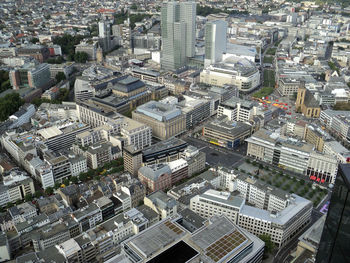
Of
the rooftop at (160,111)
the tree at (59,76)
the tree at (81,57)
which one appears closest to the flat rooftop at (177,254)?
the rooftop at (160,111)

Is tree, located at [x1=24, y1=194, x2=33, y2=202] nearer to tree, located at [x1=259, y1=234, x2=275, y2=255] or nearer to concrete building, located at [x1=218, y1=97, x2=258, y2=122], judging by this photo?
tree, located at [x1=259, y1=234, x2=275, y2=255]

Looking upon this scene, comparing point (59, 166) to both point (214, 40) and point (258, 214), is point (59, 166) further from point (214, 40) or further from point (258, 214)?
point (214, 40)

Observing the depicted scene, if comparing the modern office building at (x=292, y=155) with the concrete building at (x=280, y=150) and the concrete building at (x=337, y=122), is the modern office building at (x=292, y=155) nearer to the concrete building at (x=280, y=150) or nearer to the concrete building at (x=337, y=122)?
the concrete building at (x=280, y=150)

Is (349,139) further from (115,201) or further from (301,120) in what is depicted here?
(115,201)

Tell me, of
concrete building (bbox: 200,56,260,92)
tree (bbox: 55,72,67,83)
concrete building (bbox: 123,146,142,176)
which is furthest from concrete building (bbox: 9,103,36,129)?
concrete building (bbox: 200,56,260,92)

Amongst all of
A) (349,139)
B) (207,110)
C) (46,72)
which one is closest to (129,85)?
(207,110)

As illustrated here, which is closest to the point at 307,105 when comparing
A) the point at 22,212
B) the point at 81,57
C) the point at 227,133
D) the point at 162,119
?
the point at 227,133
